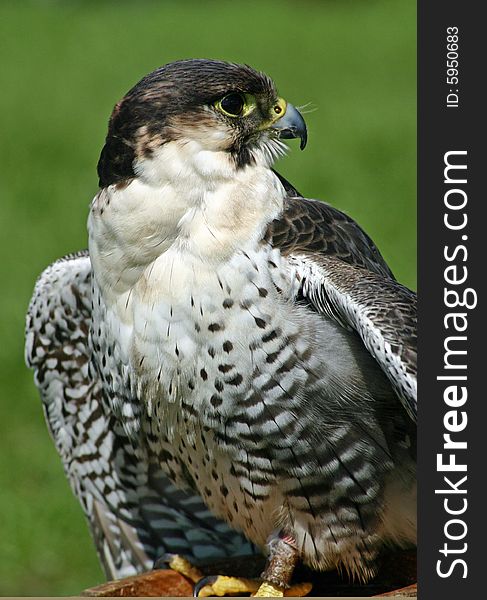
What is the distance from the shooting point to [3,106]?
14117 millimetres

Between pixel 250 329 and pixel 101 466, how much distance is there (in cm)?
122

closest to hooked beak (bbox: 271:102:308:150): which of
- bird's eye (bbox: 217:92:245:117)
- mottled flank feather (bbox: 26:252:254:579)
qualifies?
bird's eye (bbox: 217:92:245:117)

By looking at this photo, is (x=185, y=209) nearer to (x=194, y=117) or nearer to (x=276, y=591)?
(x=194, y=117)

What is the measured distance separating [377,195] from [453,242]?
7.68 meters

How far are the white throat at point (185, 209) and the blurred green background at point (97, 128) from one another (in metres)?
2.67

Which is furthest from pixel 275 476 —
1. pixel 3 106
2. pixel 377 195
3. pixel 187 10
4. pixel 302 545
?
pixel 187 10

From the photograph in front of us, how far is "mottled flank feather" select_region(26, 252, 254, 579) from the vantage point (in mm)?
3727

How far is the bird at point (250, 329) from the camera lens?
2.87 meters

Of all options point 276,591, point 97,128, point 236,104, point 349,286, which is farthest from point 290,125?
point 97,128

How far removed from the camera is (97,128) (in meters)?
12.5

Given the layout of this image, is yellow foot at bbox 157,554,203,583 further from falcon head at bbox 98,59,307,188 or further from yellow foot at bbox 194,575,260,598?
falcon head at bbox 98,59,307,188

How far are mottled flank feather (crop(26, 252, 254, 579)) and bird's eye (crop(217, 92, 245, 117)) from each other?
927 mm

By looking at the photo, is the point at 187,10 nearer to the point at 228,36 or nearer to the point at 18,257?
the point at 228,36

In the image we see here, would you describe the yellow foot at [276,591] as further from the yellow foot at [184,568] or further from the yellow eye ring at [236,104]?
→ the yellow eye ring at [236,104]
